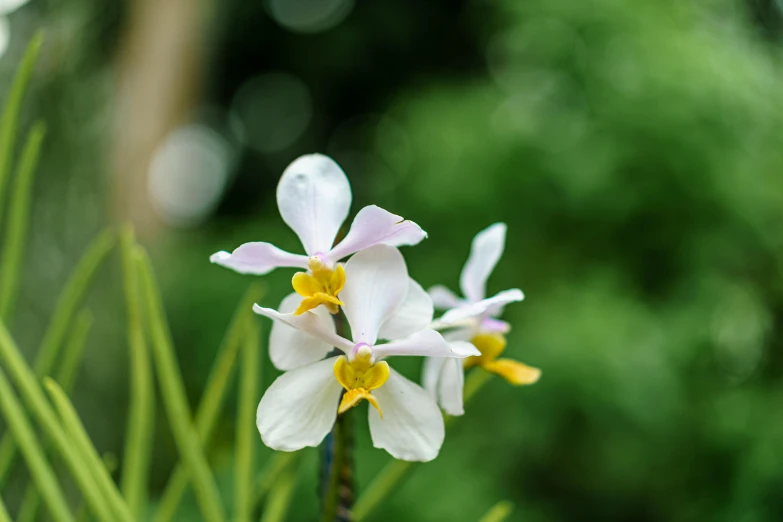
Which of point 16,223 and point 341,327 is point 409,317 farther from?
point 16,223

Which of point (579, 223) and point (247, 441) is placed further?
point (579, 223)

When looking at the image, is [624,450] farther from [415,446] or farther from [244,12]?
[244,12]

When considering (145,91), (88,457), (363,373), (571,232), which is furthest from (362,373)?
(145,91)

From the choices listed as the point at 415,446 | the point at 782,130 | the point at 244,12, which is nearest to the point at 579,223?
the point at 782,130

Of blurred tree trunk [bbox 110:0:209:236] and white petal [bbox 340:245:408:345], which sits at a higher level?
blurred tree trunk [bbox 110:0:209:236]

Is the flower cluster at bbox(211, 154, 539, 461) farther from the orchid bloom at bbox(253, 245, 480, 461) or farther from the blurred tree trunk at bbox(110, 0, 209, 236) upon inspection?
the blurred tree trunk at bbox(110, 0, 209, 236)

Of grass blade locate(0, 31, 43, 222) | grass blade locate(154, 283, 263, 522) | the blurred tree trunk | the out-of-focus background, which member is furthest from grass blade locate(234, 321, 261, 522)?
the blurred tree trunk

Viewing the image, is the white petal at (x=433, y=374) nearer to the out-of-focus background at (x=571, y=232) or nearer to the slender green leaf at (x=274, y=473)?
the slender green leaf at (x=274, y=473)
